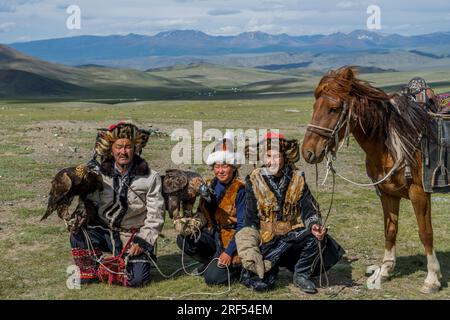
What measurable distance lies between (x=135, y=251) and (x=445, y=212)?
6.58 m

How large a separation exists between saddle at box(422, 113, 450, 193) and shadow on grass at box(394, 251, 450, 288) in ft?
4.60

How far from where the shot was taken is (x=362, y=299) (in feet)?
20.2

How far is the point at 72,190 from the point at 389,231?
4001 mm

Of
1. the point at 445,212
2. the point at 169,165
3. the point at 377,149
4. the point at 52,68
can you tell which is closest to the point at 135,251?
the point at 377,149

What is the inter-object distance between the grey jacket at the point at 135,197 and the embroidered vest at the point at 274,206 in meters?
1.21

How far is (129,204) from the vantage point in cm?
658

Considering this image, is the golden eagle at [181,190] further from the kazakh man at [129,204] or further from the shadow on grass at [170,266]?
the shadow on grass at [170,266]

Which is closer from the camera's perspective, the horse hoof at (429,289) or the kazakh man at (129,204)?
the horse hoof at (429,289)

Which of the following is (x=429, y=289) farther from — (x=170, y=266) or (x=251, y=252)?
(x=170, y=266)

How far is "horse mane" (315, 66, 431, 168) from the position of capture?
5.72m

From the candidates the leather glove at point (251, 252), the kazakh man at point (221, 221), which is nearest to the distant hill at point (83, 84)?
the kazakh man at point (221, 221)

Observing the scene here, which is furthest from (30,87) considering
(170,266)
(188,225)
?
(188,225)

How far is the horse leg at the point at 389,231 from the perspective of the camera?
6652 mm
